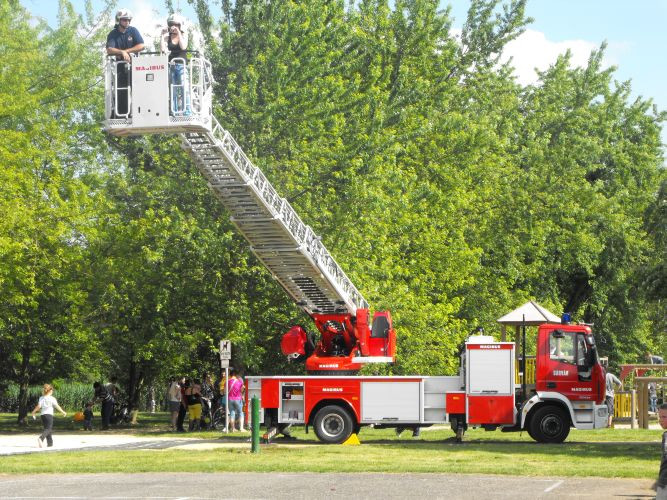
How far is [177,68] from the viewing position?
2402cm

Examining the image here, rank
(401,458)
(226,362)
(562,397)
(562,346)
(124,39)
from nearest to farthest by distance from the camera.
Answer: (401,458) → (124,39) → (562,397) → (562,346) → (226,362)

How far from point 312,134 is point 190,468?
1849 centimetres

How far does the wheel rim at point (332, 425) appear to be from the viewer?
27.3 meters

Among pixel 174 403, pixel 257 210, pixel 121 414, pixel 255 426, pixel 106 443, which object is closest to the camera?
pixel 255 426

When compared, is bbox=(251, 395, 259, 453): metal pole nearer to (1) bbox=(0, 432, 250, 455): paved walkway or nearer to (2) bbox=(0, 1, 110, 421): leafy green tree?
(1) bbox=(0, 432, 250, 455): paved walkway

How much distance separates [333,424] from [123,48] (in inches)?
363

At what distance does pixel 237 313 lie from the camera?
3572 cm

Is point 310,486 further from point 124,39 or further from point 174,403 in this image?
point 174,403

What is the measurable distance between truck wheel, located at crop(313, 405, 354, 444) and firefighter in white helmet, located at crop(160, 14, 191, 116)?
7.45 metres

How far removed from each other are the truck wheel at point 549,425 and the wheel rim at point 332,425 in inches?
163

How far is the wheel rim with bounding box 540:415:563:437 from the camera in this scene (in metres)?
27.3

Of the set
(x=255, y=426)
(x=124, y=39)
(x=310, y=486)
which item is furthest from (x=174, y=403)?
(x=310, y=486)

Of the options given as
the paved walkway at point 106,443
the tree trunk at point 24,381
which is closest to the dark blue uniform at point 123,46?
the paved walkway at point 106,443

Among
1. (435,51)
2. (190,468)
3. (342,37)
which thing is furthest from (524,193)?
(190,468)
